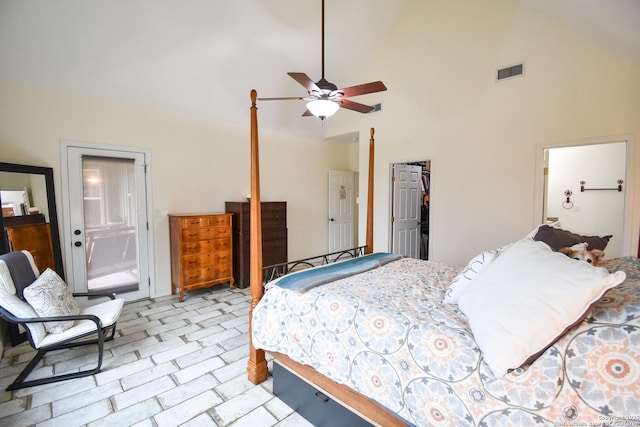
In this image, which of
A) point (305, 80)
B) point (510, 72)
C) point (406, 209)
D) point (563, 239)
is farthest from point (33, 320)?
point (510, 72)

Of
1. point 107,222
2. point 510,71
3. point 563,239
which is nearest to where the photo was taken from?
point 563,239

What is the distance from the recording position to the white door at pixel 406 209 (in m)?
4.78

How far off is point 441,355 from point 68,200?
13.6ft

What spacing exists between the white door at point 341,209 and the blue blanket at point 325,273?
3.45 meters

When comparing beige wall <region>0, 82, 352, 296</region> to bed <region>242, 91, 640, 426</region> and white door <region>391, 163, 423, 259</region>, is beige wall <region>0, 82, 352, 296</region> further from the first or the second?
bed <region>242, 91, 640, 426</region>

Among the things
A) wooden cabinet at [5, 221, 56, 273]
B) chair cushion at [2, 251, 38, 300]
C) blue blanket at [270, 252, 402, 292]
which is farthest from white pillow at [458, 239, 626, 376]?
wooden cabinet at [5, 221, 56, 273]

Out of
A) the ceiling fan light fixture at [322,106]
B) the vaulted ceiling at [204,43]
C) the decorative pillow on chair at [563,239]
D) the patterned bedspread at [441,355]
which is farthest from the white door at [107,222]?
the decorative pillow on chair at [563,239]

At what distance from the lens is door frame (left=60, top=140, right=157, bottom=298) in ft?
10.8

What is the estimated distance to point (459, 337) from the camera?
48.3 inches

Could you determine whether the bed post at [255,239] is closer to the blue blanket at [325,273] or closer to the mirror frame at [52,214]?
the blue blanket at [325,273]

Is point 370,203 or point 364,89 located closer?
point 364,89

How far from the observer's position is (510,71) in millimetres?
3436

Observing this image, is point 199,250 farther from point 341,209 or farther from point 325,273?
point 341,209

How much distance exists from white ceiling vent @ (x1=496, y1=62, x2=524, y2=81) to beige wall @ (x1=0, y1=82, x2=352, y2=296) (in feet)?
10.8
